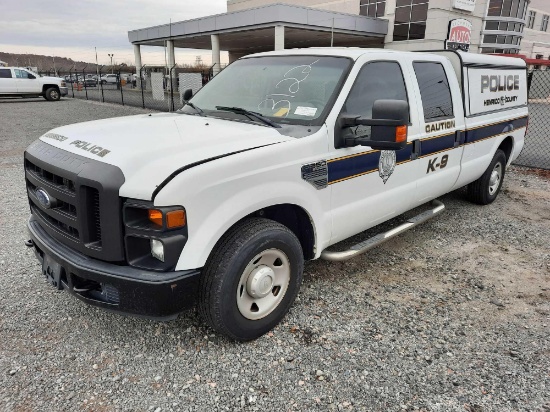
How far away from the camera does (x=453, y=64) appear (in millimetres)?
4727

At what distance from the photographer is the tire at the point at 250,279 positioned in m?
2.57

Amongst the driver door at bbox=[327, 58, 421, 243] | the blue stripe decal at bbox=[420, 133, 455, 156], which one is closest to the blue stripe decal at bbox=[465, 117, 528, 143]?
the blue stripe decal at bbox=[420, 133, 455, 156]

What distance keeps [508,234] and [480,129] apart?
1.27 m

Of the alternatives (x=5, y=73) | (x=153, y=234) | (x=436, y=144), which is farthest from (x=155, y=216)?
(x=5, y=73)

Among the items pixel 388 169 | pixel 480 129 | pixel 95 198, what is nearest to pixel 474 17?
pixel 480 129

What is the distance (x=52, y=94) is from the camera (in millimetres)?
24391

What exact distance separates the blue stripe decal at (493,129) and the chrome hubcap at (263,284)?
9.76 ft

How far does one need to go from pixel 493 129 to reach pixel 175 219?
457 centimetres

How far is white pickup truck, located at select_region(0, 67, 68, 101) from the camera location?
2272 cm

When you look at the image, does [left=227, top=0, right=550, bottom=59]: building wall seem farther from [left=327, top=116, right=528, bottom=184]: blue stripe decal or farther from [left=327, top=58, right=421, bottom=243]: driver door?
[left=327, top=58, right=421, bottom=243]: driver door

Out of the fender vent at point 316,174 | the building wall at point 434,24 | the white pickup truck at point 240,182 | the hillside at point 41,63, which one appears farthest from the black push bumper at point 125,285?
the hillside at point 41,63

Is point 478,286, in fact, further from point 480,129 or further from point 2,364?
point 2,364

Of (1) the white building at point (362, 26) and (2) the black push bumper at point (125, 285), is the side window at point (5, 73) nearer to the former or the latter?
(1) the white building at point (362, 26)

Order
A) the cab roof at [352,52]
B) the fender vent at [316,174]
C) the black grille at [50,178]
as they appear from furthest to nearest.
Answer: the cab roof at [352,52] < the fender vent at [316,174] < the black grille at [50,178]
